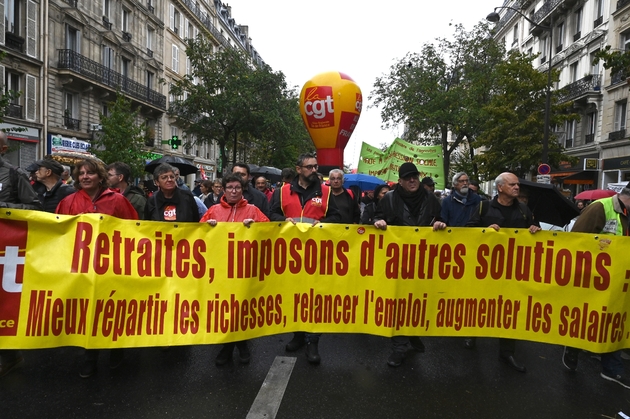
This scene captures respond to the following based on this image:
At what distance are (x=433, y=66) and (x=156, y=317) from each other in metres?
29.0

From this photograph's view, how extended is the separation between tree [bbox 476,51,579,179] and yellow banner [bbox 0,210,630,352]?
17638mm

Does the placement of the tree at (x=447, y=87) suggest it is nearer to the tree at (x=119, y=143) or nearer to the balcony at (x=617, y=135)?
the balcony at (x=617, y=135)

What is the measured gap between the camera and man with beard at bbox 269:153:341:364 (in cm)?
486

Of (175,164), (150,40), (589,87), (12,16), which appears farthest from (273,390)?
(150,40)

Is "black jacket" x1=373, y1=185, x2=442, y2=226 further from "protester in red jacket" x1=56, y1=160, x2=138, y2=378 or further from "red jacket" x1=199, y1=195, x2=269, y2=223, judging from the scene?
"protester in red jacket" x1=56, y1=160, x2=138, y2=378

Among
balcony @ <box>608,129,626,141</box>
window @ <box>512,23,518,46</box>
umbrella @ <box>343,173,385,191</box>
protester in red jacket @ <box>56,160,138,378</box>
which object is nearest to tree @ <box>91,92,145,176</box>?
umbrella @ <box>343,173,385,191</box>

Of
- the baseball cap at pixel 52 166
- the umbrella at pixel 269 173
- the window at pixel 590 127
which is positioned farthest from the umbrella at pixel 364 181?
the window at pixel 590 127

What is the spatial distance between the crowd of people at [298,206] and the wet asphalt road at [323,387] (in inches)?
5.6

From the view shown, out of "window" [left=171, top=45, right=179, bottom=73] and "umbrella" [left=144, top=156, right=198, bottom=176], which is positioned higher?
"window" [left=171, top=45, right=179, bottom=73]

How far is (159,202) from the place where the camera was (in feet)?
14.9

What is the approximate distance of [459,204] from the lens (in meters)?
6.41

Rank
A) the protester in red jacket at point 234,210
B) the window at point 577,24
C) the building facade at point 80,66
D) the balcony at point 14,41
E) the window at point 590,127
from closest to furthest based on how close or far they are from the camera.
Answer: the protester in red jacket at point 234,210
the balcony at point 14,41
the building facade at point 80,66
the window at point 590,127
the window at point 577,24

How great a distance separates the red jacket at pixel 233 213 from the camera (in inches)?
173

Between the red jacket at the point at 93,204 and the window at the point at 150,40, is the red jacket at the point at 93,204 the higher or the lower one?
the lower one
